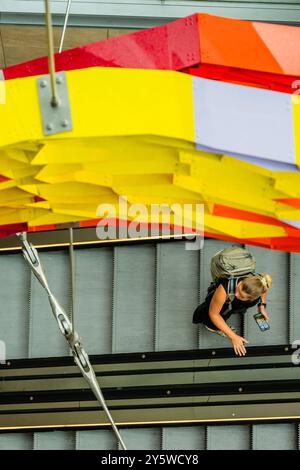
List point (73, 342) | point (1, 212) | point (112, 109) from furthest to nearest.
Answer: point (73, 342) < point (1, 212) < point (112, 109)

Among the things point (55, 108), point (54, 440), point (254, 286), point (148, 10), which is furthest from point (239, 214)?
point (148, 10)

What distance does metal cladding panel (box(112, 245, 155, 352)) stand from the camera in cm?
639

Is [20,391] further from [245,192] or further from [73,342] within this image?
[245,192]

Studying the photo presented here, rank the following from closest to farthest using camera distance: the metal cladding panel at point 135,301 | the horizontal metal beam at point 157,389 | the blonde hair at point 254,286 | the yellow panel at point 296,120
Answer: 1. the yellow panel at point 296,120
2. the blonde hair at point 254,286
3. the horizontal metal beam at point 157,389
4. the metal cladding panel at point 135,301

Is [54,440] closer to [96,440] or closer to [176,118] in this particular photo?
[96,440]

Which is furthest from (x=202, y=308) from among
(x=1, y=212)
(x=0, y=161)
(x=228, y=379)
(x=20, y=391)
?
(x=0, y=161)

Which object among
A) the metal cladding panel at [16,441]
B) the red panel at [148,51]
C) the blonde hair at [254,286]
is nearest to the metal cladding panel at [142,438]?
the metal cladding panel at [16,441]

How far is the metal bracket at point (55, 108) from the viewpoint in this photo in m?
3.36

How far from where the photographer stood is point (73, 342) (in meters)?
5.04

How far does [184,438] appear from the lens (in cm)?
637

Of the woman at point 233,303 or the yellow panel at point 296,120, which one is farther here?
the woman at point 233,303

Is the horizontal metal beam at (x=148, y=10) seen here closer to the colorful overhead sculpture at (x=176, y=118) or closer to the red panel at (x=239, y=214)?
the red panel at (x=239, y=214)

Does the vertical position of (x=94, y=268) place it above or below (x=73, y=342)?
above

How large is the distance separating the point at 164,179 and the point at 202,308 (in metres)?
2.47
